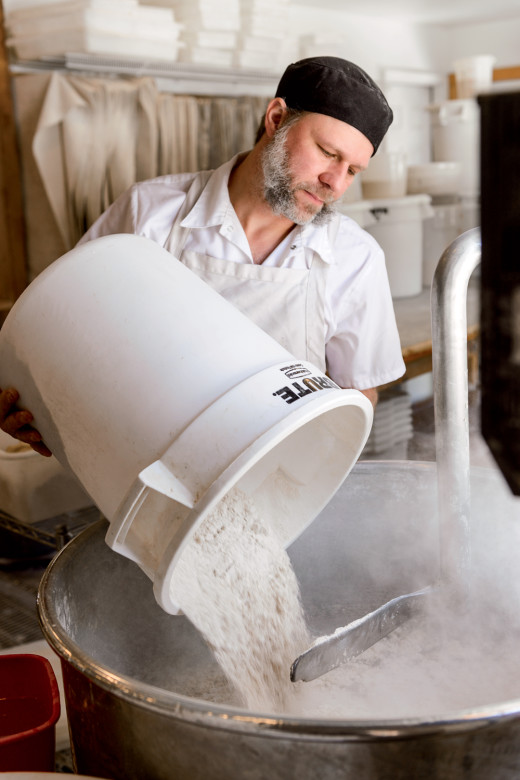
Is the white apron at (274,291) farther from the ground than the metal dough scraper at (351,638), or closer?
farther from the ground

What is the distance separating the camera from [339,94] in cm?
163

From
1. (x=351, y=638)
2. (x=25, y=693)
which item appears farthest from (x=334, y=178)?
(x=25, y=693)

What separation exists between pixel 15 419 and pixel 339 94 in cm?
94

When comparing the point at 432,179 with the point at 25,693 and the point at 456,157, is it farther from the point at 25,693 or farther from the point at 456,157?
the point at 25,693

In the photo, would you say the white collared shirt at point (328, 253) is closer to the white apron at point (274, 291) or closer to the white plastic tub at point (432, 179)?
the white apron at point (274, 291)

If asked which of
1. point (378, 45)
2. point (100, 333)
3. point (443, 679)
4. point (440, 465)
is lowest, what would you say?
point (443, 679)

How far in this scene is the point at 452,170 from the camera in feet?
13.5

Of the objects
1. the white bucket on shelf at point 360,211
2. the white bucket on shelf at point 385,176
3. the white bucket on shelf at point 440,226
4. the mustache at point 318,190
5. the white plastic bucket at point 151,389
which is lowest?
the white bucket on shelf at point 440,226

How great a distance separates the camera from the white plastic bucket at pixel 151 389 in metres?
0.89

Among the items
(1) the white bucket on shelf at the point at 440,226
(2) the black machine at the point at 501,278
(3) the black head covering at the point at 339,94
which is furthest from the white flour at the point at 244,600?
(1) the white bucket on shelf at the point at 440,226

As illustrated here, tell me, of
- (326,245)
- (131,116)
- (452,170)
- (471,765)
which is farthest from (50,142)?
(471,765)

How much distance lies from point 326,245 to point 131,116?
5.31ft

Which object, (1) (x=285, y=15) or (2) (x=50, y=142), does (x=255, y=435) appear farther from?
(1) (x=285, y=15)

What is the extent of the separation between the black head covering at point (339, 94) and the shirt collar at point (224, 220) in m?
0.21
